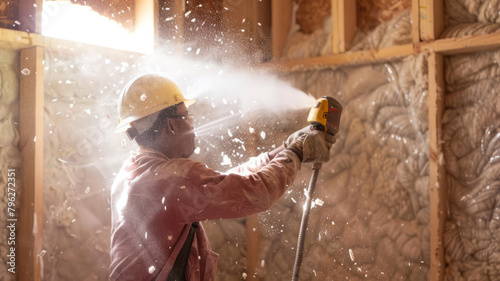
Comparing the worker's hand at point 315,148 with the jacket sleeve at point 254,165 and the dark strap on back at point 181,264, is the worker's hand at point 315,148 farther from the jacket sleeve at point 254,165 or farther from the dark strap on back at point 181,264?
the dark strap on back at point 181,264

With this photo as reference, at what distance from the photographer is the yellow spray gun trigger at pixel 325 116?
71.4 inches

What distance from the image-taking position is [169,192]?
58.7 inches

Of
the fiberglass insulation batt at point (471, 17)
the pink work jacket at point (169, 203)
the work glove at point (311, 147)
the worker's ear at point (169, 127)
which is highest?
the fiberglass insulation batt at point (471, 17)

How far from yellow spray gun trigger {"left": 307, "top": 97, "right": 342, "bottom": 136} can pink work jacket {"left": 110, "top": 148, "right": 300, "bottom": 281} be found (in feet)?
0.92

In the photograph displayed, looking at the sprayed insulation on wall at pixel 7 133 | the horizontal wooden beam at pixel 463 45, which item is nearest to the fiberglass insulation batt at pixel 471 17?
the horizontal wooden beam at pixel 463 45

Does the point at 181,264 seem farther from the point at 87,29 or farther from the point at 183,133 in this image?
the point at 87,29

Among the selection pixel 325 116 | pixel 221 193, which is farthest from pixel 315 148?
pixel 221 193

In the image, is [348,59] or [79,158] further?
[348,59]

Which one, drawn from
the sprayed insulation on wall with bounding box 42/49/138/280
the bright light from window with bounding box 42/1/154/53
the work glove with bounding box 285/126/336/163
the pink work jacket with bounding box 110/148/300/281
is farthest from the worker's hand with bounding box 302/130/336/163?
the bright light from window with bounding box 42/1/154/53

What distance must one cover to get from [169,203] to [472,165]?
4.81 ft

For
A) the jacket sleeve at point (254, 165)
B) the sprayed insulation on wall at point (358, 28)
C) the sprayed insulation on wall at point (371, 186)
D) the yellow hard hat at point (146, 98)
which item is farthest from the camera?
the sprayed insulation on wall at point (358, 28)

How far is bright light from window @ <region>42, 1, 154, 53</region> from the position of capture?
2.29 meters

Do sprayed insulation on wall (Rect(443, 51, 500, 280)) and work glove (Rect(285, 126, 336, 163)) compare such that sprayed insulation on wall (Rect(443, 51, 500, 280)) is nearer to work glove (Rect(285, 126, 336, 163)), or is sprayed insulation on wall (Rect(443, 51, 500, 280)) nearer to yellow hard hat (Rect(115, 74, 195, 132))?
work glove (Rect(285, 126, 336, 163))

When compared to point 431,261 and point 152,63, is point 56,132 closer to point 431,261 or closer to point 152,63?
point 152,63
